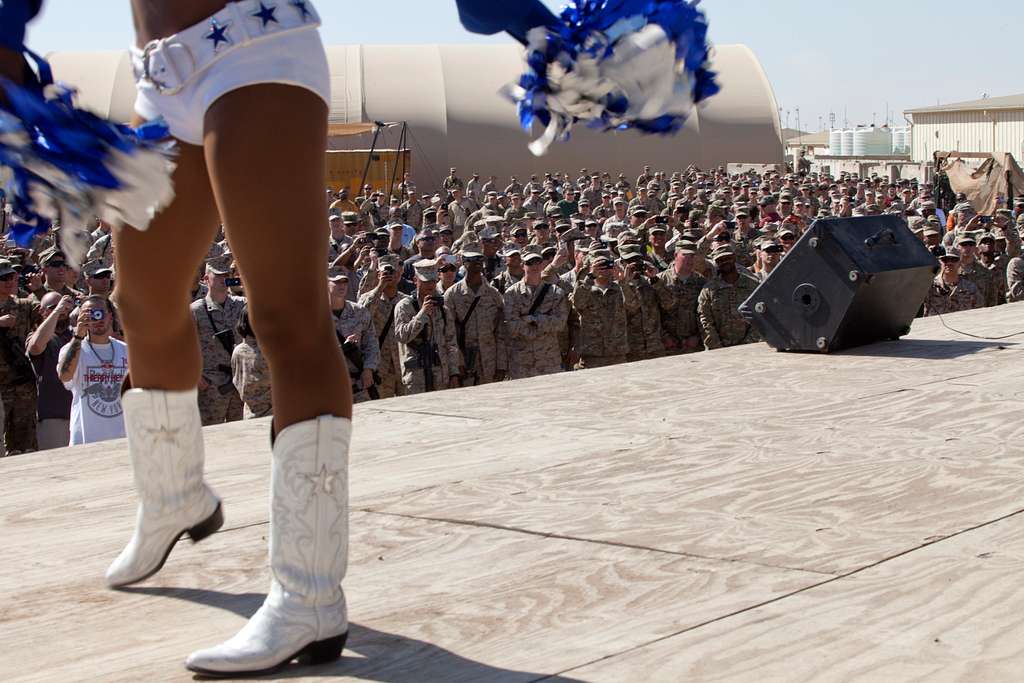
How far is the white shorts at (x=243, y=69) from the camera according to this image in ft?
8.05

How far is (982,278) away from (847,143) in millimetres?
82377

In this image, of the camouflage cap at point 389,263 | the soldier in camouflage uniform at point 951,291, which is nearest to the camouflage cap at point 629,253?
the camouflage cap at point 389,263

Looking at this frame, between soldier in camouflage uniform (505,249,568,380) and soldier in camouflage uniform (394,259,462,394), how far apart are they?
1.87 feet

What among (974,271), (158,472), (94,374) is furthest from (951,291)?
(158,472)

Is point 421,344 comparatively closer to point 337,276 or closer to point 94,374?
point 337,276

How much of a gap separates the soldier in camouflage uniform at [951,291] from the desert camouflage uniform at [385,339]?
5.53 meters

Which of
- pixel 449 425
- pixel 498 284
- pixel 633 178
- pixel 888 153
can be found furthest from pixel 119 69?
pixel 888 153

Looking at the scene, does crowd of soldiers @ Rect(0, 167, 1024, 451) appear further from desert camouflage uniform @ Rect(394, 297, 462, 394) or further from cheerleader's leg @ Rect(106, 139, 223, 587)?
cheerleader's leg @ Rect(106, 139, 223, 587)

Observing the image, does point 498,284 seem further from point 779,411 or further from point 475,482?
point 475,482

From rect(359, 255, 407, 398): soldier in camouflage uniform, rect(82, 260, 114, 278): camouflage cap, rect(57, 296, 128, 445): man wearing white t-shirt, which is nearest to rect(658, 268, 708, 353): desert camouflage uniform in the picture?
rect(359, 255, 407, 398): soldier in camouflage uniform

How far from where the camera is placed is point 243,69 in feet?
8.05

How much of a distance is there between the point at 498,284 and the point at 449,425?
9085 mm

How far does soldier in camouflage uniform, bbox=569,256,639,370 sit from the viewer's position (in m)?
12.4

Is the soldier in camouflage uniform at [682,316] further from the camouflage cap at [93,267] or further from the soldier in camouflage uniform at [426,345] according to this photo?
the camouflage cap at [93,267]
